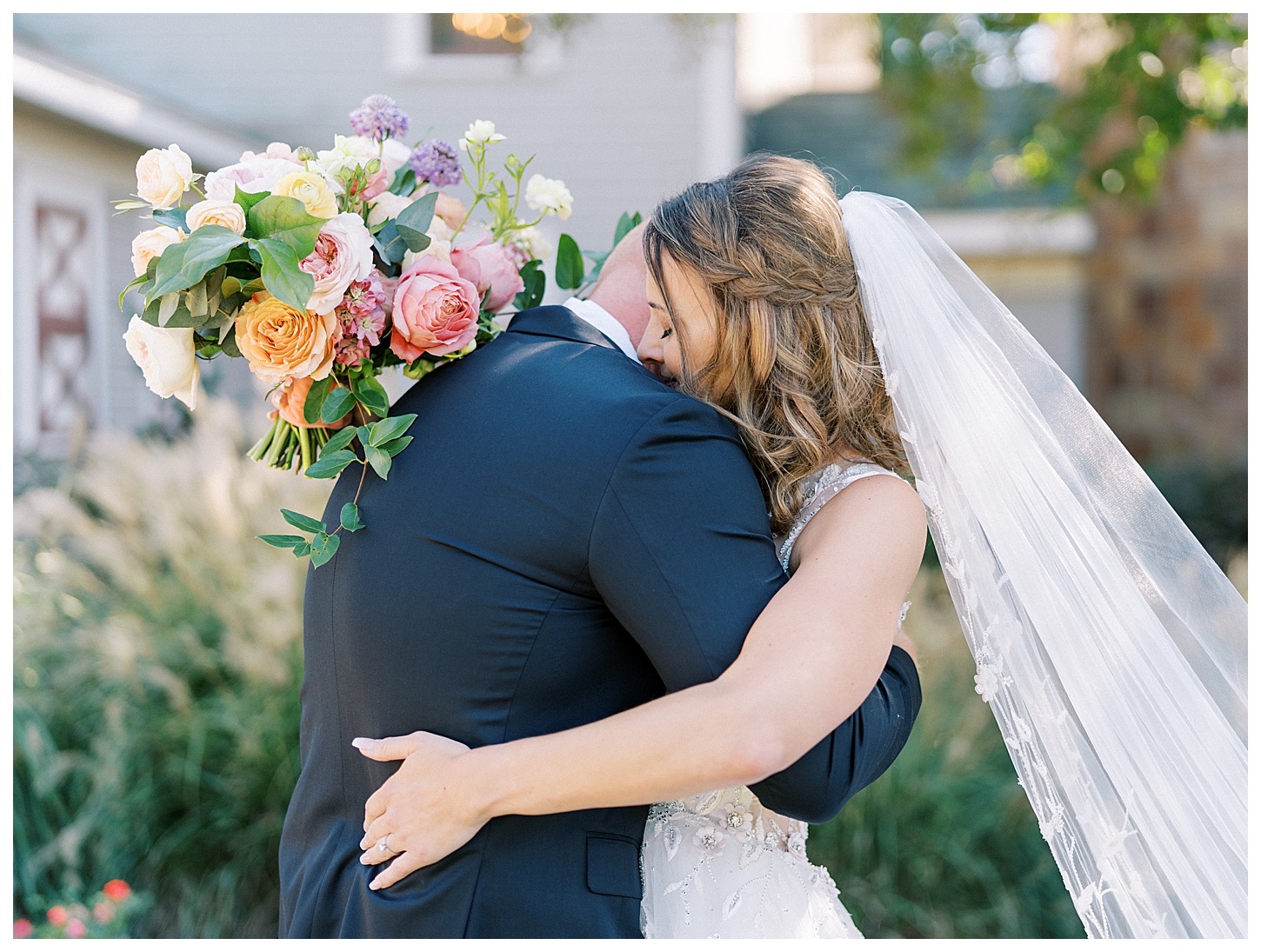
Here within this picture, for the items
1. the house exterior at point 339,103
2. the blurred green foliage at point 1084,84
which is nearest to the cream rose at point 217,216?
the blurred green foliage at point 1084,84

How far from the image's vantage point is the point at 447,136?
7867 millimetres

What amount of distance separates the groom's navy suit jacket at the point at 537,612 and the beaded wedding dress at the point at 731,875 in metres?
0.13

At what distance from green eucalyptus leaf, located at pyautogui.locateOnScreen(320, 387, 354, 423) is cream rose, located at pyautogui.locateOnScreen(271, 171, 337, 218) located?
0.95 ft

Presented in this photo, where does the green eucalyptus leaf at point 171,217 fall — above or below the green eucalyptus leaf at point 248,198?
below

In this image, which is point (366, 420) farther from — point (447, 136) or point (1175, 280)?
point (1175, 280)

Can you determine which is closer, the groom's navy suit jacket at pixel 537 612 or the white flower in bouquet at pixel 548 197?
the groom's navy suit jacket at pixel 537 612

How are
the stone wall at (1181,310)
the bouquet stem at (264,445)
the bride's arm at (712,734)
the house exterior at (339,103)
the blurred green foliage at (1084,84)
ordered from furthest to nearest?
the stone wall at (1181,310)
the house exterior at (339,103)
the blurred green foliage at (1084,84)
the bouquet stem at (264,445)
the bride's arm at (712,734)

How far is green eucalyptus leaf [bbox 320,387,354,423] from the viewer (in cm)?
168

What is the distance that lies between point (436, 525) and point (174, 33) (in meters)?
8.70

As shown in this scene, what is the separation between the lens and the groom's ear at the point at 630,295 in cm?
199

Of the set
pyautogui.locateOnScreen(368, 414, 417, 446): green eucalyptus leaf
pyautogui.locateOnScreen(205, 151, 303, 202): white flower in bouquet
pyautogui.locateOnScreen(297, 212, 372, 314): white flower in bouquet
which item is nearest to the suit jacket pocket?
pyautogui.locateOnScreen(368, 414, 417, 446): green eucalyptus leaf

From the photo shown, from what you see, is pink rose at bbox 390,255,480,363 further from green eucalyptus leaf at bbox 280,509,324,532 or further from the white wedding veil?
the white wedding veil

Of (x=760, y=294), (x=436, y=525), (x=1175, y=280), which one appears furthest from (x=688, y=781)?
(x=1175, y=280)

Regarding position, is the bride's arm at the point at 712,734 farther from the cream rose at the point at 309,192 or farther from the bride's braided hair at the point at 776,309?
the cream rose at the point at 309,192
